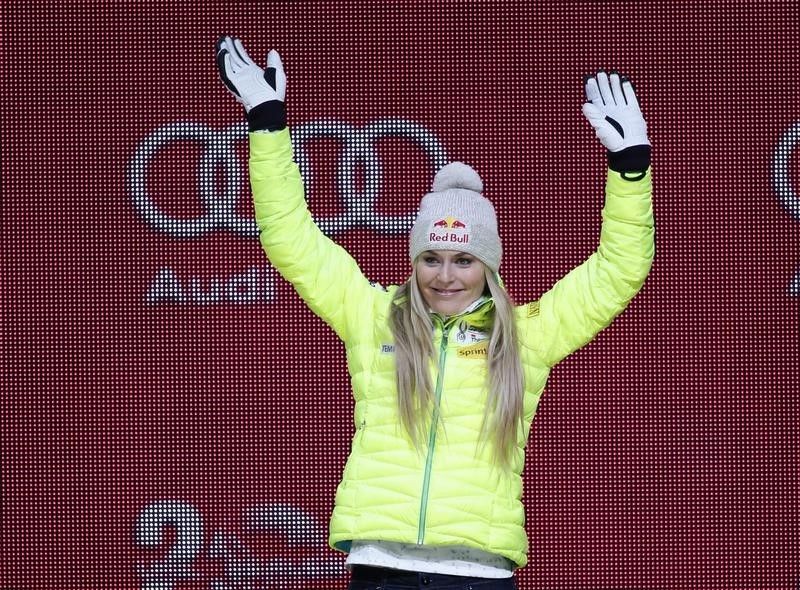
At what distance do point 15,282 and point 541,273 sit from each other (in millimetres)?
1338

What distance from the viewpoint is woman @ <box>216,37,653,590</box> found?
7.88 ft

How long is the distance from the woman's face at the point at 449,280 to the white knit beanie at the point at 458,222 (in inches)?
0.7

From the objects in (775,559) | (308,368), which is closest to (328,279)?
(308,368)

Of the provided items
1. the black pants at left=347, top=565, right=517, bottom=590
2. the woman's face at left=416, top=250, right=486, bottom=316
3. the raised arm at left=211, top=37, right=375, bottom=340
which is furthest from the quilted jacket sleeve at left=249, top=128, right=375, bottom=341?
the black pants at left=347, top=565, right=517, bottom=590

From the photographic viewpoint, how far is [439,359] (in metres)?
2.47

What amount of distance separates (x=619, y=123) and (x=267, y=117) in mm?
586

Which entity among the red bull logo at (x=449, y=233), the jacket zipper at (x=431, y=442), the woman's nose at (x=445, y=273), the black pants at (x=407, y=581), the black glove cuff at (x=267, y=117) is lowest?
the black pants at (x=407, y=581)

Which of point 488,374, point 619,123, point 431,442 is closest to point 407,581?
point 431,442

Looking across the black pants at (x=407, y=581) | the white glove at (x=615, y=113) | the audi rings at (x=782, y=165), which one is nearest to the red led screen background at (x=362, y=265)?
the audi rings at (x=782, y=165)

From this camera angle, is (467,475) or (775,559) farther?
(775,559)

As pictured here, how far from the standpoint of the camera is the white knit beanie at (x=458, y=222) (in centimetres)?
250

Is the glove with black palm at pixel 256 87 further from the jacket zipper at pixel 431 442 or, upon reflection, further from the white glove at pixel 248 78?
the jacket zipper at pixel 431 442

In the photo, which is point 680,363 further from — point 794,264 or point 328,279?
point 328,279

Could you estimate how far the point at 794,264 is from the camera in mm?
3736
